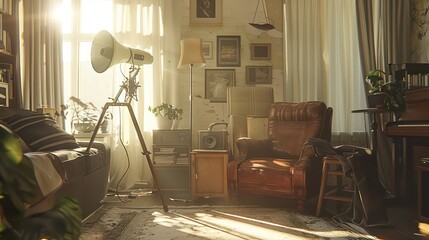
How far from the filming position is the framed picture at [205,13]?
5230 millimetres

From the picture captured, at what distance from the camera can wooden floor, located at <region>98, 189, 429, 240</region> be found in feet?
9.24

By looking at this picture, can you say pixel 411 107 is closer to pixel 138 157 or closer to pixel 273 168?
pixel 273 168

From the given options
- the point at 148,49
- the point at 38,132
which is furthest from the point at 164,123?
the point at 38,132

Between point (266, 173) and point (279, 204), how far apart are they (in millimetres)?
463

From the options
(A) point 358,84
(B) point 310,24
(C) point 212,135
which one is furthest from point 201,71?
(A) point 358,84

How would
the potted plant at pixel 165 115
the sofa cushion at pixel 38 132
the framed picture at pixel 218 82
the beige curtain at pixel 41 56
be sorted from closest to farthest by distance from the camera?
the sofa cushion at pixel 38 132 → the beige curtain at pixel 41 56 → the potted plant at pixel 165 115 → the framed picture at pixel 218 82

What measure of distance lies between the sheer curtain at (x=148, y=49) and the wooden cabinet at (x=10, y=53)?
137 centimetres

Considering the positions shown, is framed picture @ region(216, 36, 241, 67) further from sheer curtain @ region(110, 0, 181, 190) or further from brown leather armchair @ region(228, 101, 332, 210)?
brown leather armchair @ region(228, 101, 332, 210)

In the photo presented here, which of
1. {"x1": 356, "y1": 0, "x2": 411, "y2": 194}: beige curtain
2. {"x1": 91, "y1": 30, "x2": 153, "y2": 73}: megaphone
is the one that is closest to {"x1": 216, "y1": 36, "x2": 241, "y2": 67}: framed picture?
{"x1": 356, "y1": 0, "x2": 411, "y2": 194}: beige curtain

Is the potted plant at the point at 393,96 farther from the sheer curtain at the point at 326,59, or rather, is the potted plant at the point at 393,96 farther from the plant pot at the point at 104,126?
the plant pot at the point at 104,126

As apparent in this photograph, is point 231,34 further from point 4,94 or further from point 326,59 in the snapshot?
point 4,94

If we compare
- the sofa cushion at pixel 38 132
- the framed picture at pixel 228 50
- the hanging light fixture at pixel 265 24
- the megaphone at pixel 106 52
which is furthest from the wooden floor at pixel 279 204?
the hanging light fixture at pixel 265 24

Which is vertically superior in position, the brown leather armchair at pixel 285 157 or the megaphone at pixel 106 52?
the megaphone at pixel 106 52

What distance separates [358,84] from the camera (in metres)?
Result: 5.02
